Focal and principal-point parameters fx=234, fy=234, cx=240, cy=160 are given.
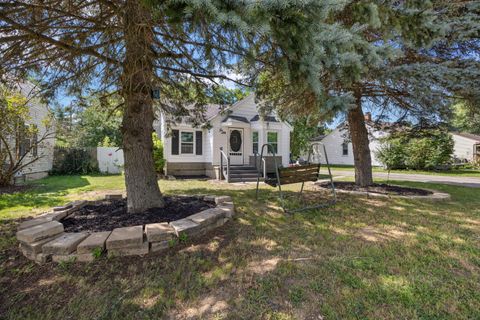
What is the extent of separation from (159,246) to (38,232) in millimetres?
1416

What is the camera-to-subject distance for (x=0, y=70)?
156 inches

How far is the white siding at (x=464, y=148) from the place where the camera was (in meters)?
23.2

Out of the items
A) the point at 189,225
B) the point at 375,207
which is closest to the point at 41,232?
the point at 189,225

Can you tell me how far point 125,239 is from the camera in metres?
2.77

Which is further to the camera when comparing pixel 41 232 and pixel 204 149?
→ pixel 204 149

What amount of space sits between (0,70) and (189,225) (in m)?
4.21

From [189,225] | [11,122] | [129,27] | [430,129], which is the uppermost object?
[129,27]

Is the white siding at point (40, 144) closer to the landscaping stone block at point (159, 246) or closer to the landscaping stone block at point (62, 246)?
the landscaping stone block at point (62, 246)

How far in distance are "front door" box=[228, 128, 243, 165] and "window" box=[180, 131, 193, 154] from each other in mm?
2073

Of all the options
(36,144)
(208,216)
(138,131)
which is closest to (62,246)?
(208,216)

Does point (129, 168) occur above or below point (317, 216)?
above

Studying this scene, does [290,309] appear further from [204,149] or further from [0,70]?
[204,149]

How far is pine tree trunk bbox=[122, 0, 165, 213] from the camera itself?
3773 millimetres

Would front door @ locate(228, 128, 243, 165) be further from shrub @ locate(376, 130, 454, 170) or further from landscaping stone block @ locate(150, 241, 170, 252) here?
shrub @ locate(376, 130, 454, 170)
